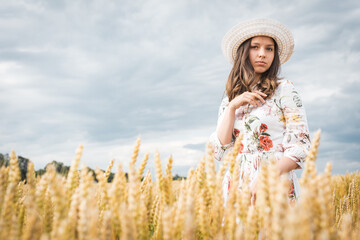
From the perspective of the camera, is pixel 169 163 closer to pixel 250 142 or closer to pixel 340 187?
pixel 250 142

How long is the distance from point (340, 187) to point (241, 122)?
478cm

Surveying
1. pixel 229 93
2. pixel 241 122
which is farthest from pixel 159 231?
pixel 229 93

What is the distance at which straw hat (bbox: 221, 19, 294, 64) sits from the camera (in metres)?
2.97

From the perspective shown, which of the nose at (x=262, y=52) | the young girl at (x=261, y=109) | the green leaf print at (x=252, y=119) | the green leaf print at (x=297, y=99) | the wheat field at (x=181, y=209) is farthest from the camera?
the nose at (x=262, y=52)

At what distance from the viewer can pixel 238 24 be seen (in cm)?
316

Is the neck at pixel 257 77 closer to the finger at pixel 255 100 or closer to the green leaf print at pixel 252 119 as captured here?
the finger at pixel 255 100

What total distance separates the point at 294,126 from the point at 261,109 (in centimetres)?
36

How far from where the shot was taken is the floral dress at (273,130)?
7.90 ft

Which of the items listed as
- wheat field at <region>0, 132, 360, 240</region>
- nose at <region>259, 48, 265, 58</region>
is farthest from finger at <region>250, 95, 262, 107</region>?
wheat field at <region>0, 132, 360, 240</region>

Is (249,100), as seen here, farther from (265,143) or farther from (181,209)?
(181,209)

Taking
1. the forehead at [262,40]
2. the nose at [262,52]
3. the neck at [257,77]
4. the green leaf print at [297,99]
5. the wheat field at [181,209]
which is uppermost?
the forehead at [262,40]

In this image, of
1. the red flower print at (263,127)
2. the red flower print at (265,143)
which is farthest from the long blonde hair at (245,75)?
the red flower print at (265,143)

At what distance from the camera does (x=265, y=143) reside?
258 centimetres

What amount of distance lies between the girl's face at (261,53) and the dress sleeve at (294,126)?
0.32 metres
